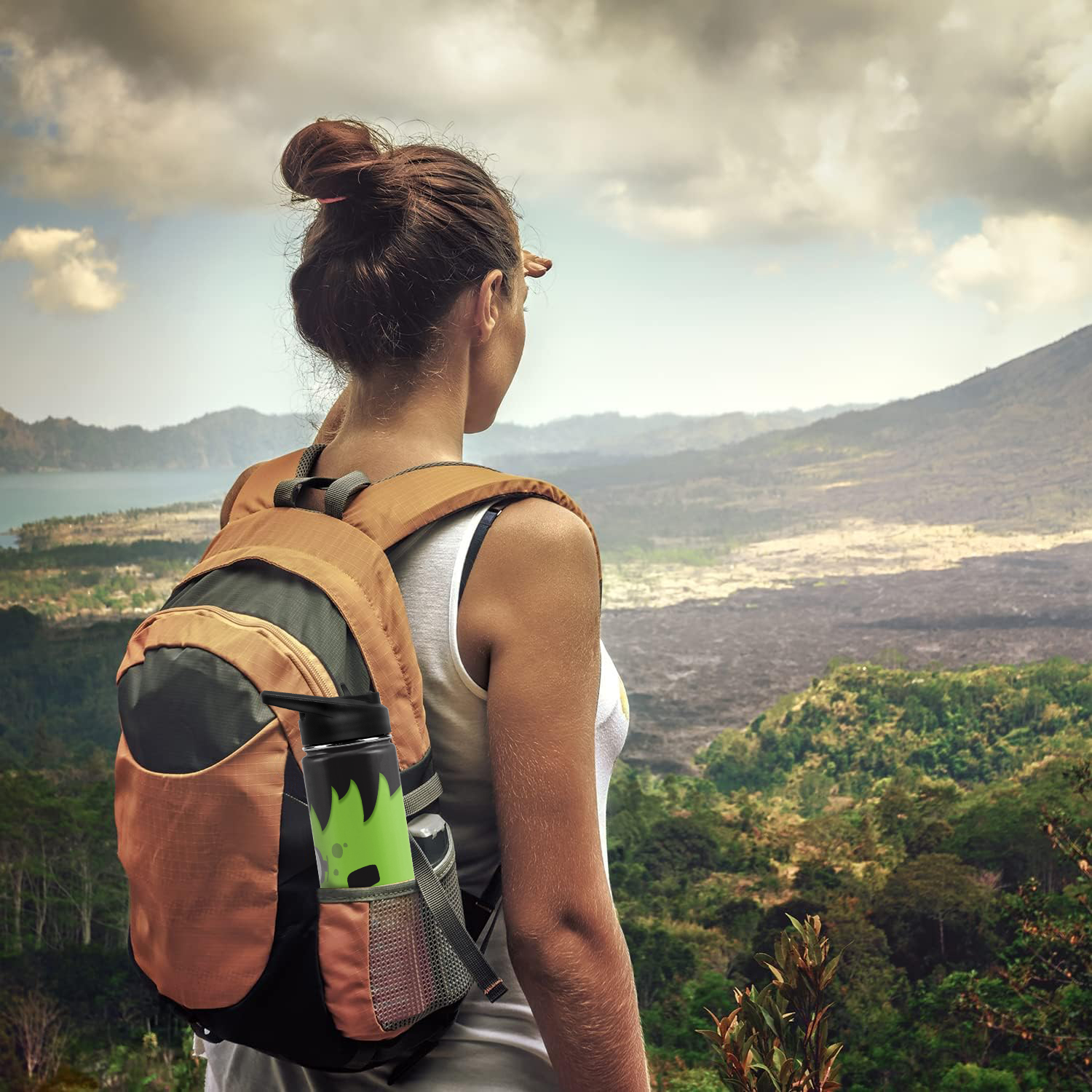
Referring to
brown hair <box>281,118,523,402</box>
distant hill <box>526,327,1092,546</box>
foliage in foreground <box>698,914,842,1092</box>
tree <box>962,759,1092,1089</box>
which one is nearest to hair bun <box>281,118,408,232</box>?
brown hair <box>281,118,523,402</box>

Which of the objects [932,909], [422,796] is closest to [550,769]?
[422,796]

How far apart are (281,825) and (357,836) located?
0.16ft

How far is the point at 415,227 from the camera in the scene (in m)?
0.66

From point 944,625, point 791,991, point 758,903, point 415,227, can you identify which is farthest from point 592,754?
point 944,625

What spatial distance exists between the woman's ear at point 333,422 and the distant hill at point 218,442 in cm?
320

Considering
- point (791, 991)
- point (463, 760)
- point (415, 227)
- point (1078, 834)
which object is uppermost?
point (415, 227)

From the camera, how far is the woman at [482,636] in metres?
0.56

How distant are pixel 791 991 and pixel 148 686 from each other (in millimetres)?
1330

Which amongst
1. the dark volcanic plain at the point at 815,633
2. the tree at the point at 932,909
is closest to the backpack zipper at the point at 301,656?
the tree at the point at 932,909

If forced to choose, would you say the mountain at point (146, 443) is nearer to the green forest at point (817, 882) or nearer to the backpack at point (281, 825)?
the green forest at point (817, 882)

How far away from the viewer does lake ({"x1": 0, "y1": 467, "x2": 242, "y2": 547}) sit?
303 inches

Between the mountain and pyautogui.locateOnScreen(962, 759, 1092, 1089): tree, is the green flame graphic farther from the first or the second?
the mountain

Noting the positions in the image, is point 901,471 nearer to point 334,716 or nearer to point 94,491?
point 94,491

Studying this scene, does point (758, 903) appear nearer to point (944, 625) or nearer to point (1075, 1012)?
point (1075, 1012)
